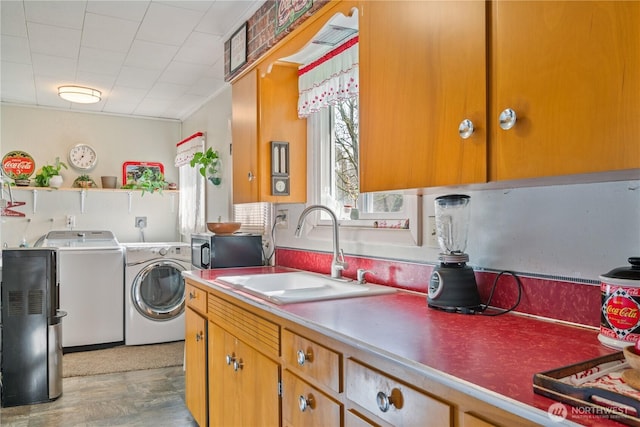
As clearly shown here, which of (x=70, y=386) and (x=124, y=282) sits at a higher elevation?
(x=124, y=282)

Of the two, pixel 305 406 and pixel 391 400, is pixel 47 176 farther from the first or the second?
pixel 391 400

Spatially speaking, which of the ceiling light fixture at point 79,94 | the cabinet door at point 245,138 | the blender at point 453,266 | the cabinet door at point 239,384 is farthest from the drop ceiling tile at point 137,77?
the blender at point 453,266

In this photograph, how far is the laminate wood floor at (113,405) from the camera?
272 cm

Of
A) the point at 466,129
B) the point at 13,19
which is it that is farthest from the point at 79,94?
the point at 466,129

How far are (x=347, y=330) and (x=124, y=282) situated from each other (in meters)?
3.69

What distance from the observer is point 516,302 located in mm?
1390

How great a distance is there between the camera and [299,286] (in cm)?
239

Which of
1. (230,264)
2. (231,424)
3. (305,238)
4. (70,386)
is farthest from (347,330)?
(70,386)

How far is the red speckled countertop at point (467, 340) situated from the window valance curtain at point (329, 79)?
1182 millimetres

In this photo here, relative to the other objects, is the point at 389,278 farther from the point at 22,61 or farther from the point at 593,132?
the point at 22,61

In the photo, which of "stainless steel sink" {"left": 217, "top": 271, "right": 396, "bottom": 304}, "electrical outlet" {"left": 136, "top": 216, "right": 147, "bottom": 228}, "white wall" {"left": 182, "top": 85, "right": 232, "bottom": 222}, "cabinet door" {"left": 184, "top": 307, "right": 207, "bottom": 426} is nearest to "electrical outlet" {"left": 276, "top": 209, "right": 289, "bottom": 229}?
"stainless steel sink" {"left": 217, "top": 271, "right": 396, "bottom": 304}

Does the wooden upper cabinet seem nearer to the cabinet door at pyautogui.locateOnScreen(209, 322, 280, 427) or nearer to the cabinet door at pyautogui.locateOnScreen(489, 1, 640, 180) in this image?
the cabinet door at pyautogui.locateOnScreen(209, 322, 280, 427)

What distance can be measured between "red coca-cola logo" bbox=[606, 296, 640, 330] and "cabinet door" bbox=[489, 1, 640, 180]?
1.08 feet

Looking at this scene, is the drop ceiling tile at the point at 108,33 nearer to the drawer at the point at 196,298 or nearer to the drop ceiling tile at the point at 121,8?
the drop ceiling tile at the point at 121,8
